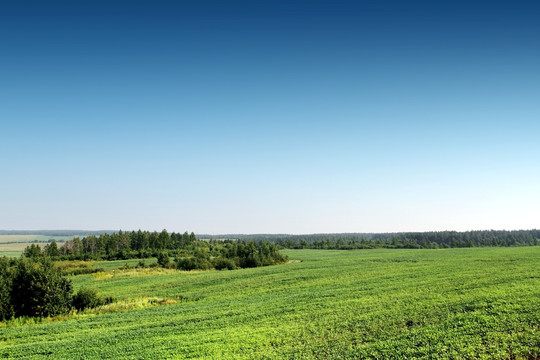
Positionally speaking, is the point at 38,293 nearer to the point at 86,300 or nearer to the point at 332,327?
the point at 86,300

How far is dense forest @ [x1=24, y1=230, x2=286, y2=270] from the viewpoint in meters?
88.4

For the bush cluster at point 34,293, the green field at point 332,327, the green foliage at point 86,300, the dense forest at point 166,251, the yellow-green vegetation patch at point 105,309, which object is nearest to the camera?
the green field at point 332,327

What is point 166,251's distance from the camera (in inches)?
5271

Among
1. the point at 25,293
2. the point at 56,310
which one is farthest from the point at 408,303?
the point at 25,293

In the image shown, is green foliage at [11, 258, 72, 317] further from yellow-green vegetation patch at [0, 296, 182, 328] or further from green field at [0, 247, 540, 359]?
green field at [0, 247, 540, 359]

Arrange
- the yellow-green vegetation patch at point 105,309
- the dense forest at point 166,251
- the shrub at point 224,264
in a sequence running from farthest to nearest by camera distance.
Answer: the dense forest at point 166,251 → the shrub at point 224,264 → the yellow-green vegetation patch at point 105,309

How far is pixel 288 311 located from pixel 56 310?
25617mm

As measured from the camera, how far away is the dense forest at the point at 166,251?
88375 millimetres

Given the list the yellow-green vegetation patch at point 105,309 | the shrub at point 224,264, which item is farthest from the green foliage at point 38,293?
the shrub at point 224,264

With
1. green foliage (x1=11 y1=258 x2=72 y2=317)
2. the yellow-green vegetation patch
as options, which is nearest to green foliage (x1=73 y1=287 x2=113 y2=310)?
green foliage (x1=11 y1=258 x2=72 y2=317)

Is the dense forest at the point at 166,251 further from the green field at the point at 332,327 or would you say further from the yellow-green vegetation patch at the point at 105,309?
the green field at the point at 332,327

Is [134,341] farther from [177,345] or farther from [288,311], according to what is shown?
[288,311]

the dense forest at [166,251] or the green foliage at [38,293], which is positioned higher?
the green foliage at [38,293]

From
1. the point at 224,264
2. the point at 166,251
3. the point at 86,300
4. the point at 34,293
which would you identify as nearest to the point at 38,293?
the point at 34,293
